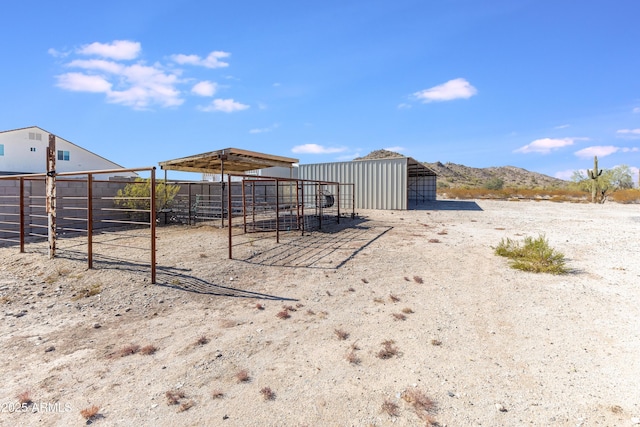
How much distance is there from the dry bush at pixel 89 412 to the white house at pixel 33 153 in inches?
1050

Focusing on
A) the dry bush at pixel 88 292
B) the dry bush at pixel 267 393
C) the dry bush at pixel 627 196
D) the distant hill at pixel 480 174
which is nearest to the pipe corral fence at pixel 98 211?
the dry bush at pixel 88 292

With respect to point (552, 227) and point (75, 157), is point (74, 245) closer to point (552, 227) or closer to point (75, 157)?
point (552, 227)

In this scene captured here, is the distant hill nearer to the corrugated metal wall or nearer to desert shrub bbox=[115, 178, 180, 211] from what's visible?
the corrugated metal wall

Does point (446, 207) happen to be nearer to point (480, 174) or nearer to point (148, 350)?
point (148, 350)

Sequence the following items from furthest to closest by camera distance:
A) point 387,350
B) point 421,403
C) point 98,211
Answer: point 98,211, point 387,350, point 421,403

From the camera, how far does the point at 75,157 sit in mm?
30891

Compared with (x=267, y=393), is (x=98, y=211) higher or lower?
higher

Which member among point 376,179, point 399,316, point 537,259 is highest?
point 376,179

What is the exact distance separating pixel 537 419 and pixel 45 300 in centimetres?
651

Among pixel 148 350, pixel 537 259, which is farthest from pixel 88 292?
pixel 537 259

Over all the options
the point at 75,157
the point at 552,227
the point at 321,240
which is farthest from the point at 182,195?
the point at 75,157

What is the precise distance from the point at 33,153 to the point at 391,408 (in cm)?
3662

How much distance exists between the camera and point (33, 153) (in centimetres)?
2842

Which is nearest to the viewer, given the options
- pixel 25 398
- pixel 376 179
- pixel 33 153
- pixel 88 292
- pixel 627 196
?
pixel 25 398
